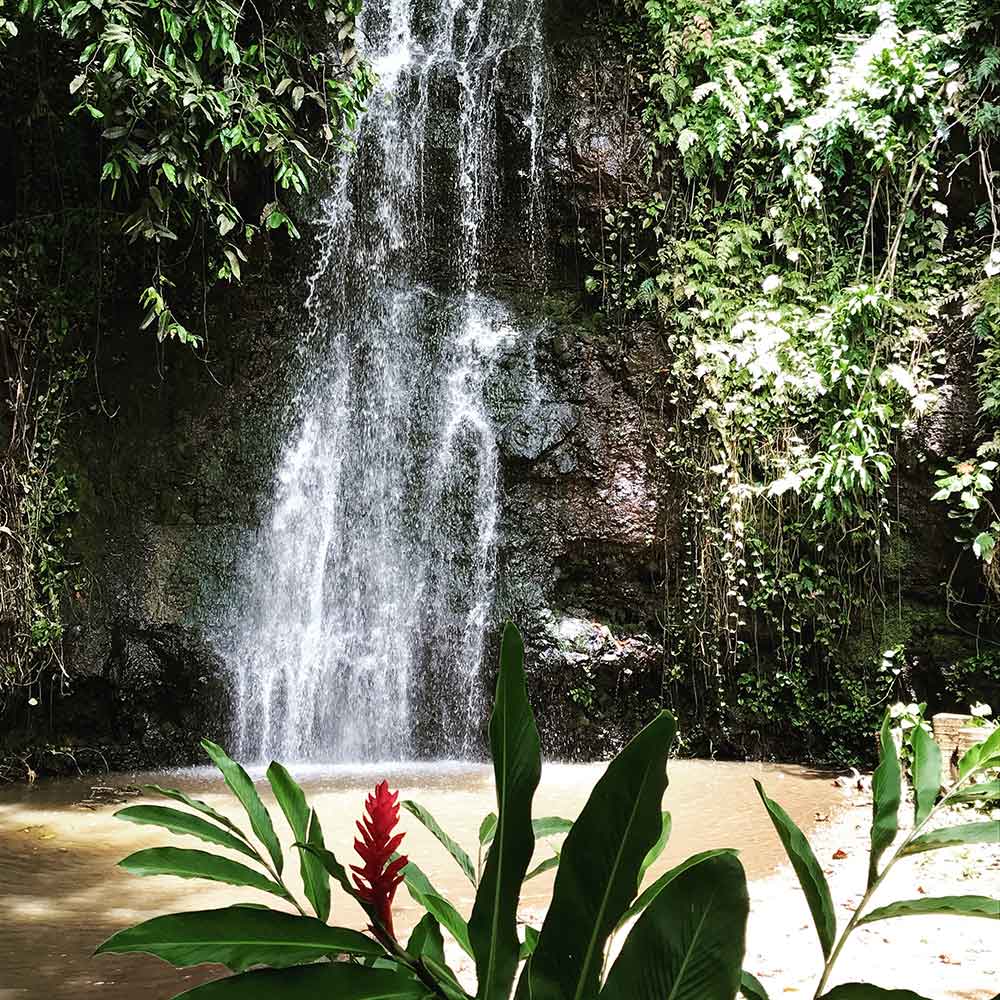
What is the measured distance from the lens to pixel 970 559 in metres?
7.28

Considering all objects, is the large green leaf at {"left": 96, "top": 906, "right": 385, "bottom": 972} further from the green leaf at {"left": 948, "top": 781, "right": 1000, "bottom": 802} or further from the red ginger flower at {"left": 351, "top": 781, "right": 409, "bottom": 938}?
the green leaf at {"left": 948, "top": 781, "right": 1000, "bottom": 802}

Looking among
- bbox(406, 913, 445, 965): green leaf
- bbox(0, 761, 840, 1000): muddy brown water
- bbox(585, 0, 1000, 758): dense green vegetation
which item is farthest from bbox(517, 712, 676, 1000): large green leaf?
bbox(585, 0, 1000, 758): dense green vegetation

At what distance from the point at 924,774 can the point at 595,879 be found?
0.44 meters

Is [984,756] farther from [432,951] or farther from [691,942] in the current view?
[432,951]

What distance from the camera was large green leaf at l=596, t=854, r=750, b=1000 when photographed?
2.19ft

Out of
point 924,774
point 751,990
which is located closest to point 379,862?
point 751,990

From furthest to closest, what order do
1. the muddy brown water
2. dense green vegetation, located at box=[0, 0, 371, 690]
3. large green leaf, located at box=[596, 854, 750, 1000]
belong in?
1. dense green vegetation, located at box=[0, 0, 371, 690]
2. the muddy brown water
3. large green leaf, located at box=[596, 854, 750, 1000]

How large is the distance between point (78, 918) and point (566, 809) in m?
2.80

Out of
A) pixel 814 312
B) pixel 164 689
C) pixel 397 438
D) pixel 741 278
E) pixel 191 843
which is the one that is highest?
pixel 741 278

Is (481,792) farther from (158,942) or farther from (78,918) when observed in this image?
(158,942)

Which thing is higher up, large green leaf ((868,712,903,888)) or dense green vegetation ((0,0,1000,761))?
dense green vegetation ((0,0,1000,761))

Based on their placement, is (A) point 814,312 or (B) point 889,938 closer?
(B) point 889,938

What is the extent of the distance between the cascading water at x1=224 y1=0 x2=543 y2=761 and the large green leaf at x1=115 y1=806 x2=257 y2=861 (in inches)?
281

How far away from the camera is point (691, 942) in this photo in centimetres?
68
